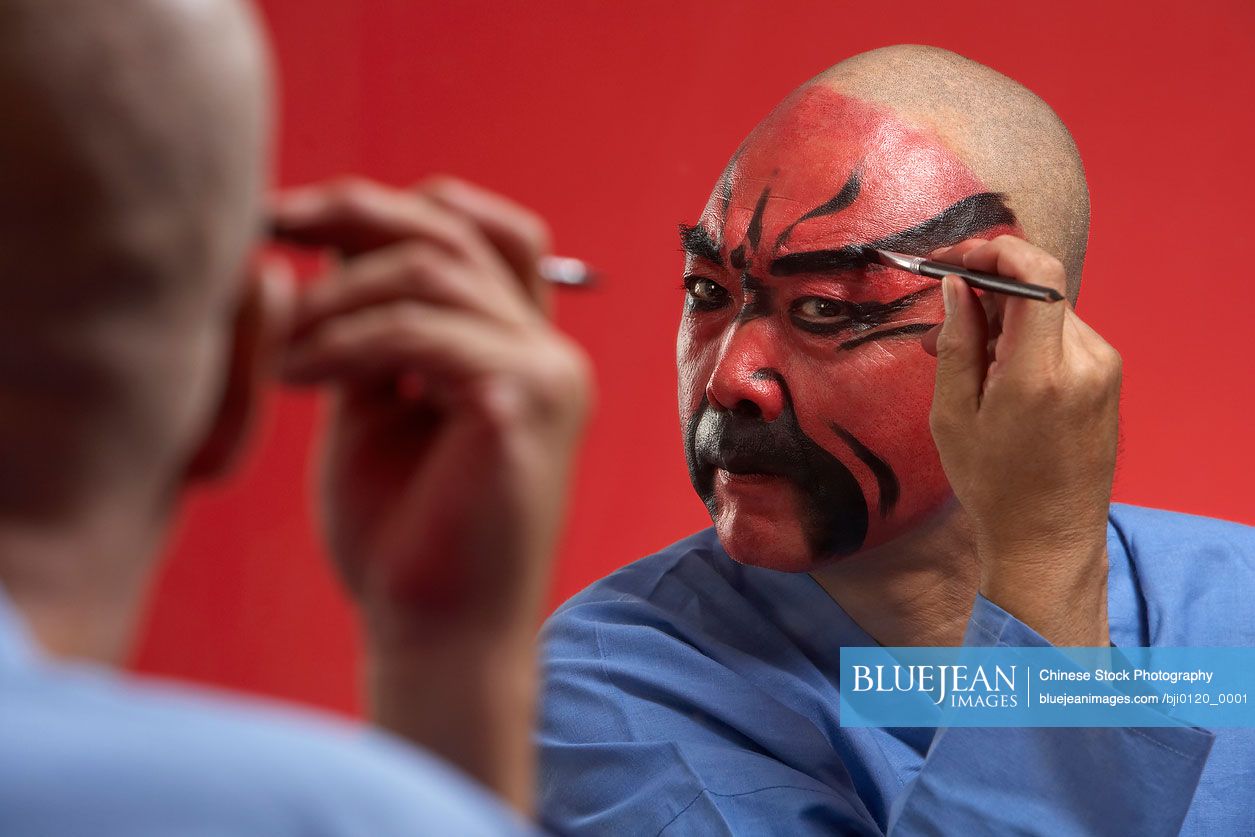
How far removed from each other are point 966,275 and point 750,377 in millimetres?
199

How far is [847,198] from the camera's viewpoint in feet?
4.04

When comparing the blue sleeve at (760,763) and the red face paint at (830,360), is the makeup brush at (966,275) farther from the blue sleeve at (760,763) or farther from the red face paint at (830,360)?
the blue sleeve at (760,763)

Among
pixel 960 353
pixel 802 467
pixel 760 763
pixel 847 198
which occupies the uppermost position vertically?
pixel 847 198

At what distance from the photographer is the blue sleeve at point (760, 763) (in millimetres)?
1028

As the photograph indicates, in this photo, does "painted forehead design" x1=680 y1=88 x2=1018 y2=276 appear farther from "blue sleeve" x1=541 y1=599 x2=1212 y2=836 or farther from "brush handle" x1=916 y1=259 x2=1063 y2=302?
"blue sleeve" x1=541 y1=599 x2=1212 y2=836

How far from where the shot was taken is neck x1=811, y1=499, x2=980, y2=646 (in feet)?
4.17

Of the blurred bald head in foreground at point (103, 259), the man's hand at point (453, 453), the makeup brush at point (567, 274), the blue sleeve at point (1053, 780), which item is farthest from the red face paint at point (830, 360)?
the blurred bald head in foreground at point (103, 259)

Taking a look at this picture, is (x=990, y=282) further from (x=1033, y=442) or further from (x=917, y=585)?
(x=917, y=585)

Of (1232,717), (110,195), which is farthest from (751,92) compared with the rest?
(110,195)

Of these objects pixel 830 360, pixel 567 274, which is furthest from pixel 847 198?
pixel 567 274

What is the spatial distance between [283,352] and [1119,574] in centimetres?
103

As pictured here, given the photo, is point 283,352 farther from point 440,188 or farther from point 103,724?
point 103,724

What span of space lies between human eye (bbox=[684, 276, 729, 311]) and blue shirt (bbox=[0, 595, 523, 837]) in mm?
913

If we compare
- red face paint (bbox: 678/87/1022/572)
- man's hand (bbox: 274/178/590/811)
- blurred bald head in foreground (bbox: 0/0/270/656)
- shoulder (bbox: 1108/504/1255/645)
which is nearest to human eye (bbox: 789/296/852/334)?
red face paint (bbox: 678/87/1022/572)
